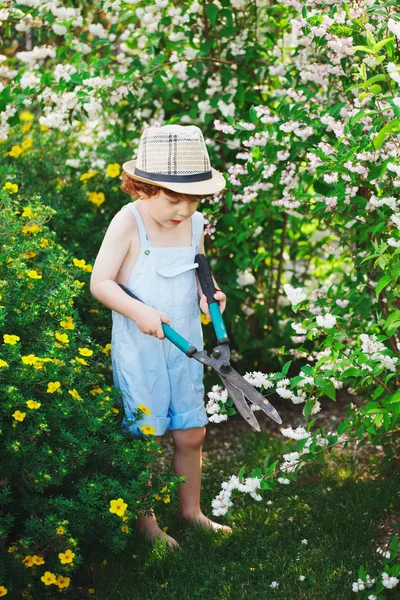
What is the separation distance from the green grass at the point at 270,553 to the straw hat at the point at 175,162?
1028mm

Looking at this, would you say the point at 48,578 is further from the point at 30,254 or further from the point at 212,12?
the point at 212,12

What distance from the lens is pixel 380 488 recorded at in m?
3.29

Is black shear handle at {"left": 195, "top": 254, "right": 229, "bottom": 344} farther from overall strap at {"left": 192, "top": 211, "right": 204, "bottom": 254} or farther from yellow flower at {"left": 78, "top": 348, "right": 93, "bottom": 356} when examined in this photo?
yellow flower at {"left": 78, "top": 348, "right": 93, "bottom": 356}

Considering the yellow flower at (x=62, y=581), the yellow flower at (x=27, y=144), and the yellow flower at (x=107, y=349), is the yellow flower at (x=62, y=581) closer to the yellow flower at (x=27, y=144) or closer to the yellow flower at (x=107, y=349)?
the yellow flower at (x=107, y=349)

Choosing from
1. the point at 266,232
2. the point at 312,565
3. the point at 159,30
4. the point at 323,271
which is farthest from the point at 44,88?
the point at 312,565

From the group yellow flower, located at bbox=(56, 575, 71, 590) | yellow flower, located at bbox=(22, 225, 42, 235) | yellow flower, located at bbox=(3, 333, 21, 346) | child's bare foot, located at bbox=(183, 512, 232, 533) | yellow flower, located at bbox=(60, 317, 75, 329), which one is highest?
yellow flower, located at bbox=(3, 333, 21, 346)

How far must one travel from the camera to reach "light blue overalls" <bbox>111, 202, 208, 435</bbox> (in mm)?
2867

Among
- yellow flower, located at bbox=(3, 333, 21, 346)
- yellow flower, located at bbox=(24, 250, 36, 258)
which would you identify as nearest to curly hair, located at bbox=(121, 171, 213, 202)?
yellow flower, located at bbox=(24, 250, 36, 258)

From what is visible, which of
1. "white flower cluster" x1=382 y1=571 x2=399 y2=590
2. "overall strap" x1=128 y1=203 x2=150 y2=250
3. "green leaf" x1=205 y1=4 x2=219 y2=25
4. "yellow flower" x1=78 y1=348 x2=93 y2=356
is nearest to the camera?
"white flower cluster" x1=382 y1=571 x2=399 y2=590

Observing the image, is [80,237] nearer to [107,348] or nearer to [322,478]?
[107,348]

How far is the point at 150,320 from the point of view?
2.64m

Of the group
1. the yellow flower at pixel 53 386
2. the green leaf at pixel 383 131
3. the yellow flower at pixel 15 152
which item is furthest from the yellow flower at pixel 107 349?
the green leaf at pixel 383 131

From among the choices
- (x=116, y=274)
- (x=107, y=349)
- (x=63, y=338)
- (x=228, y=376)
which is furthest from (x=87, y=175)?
(x=228, y=376)

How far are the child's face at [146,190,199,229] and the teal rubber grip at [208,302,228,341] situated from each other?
311 millimetres
